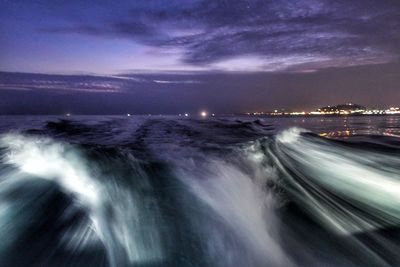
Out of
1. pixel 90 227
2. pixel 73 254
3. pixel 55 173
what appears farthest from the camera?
pixel 55 173

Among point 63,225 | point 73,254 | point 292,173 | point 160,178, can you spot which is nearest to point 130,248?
point 73,254

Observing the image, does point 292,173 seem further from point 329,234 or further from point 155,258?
point 155,258

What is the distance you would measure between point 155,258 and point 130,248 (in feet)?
1.08

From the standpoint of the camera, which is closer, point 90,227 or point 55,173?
point 90,227

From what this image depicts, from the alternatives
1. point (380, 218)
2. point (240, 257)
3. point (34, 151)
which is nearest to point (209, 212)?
point (240, 257)

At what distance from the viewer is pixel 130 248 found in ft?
10.4

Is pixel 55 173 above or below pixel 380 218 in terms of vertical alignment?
above

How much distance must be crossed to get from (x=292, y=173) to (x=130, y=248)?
4689 millimetres

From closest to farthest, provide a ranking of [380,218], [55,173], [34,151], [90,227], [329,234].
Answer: [90,227] < [329,234] < [380,218] < [55,173] < [34,151]

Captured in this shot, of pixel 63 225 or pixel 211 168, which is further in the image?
pixel 211 168

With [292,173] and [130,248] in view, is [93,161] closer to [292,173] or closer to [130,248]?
[130,248]

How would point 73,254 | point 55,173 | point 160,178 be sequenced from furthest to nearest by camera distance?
1. point 55,173
2. point 160,178
3. point 73,254

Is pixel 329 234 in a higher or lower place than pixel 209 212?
lower

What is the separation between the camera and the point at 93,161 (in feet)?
18.3
